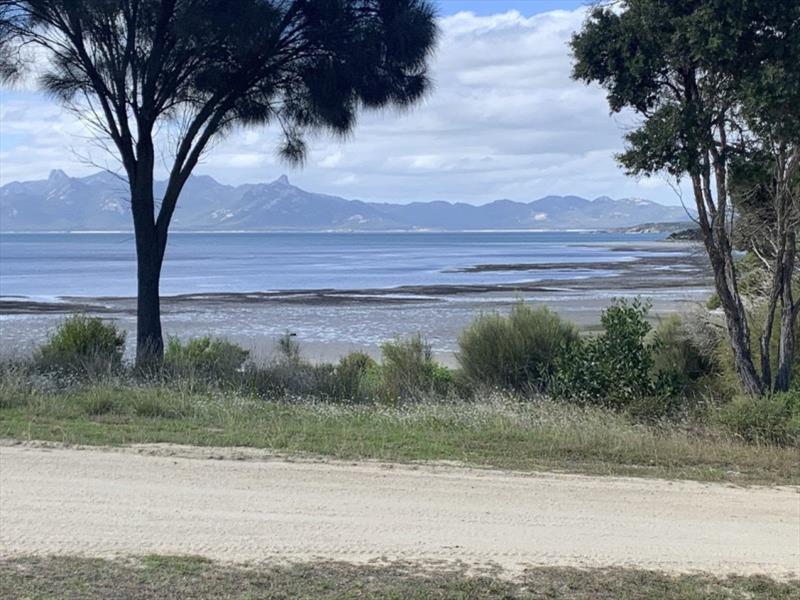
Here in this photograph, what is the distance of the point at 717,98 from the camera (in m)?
12.9

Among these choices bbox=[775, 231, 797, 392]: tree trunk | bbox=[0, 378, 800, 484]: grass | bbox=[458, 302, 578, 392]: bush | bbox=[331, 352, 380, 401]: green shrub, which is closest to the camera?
bbox=[0, 378, 800, 484]: grass

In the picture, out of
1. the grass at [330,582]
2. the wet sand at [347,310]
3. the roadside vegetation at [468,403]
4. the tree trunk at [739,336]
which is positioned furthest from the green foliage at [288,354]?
the grass at [330,582]

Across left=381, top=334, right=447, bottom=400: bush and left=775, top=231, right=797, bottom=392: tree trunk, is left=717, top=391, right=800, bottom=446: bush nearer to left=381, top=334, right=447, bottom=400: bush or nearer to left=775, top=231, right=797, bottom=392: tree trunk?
left=775, top=231, right=797, bottom=392: tree trunk

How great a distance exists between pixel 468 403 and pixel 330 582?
7.79 m

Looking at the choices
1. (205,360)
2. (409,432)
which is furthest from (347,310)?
(409,432)

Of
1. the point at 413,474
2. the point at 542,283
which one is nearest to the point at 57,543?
the point at 413,474

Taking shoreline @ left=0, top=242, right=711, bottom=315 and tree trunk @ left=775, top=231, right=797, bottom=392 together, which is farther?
shoreline @ left=0, top=242, right=711, bottom=315

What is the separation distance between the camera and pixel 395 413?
1230 cm

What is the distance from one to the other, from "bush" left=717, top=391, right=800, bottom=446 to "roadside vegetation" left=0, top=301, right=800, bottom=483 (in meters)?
0.02

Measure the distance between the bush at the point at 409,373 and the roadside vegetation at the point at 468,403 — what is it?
4 centimetres

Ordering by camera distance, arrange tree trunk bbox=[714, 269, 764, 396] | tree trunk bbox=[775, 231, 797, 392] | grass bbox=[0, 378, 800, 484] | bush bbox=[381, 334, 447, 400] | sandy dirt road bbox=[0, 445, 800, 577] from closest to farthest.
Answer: sandy dirt road bbox=[0, 445, 800, 577] < grass bbox=[0, 378, 800, 484] < tree trunk bbox=[714, 269, 764, 396] < tree trunk bbox=[775, 231, 797, 392] < bush bbox=[381, 334, 447, 400]

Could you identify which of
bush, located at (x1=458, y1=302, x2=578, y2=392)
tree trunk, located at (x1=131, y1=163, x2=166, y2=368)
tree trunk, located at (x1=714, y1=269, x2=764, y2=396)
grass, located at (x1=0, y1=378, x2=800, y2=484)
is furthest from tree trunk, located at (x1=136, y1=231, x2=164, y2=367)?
tree trunk, located at (x1=714, y1=269, x2=764, y2=396)

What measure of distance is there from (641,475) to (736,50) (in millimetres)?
5841

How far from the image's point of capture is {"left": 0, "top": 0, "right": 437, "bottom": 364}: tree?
1652 centimetres
